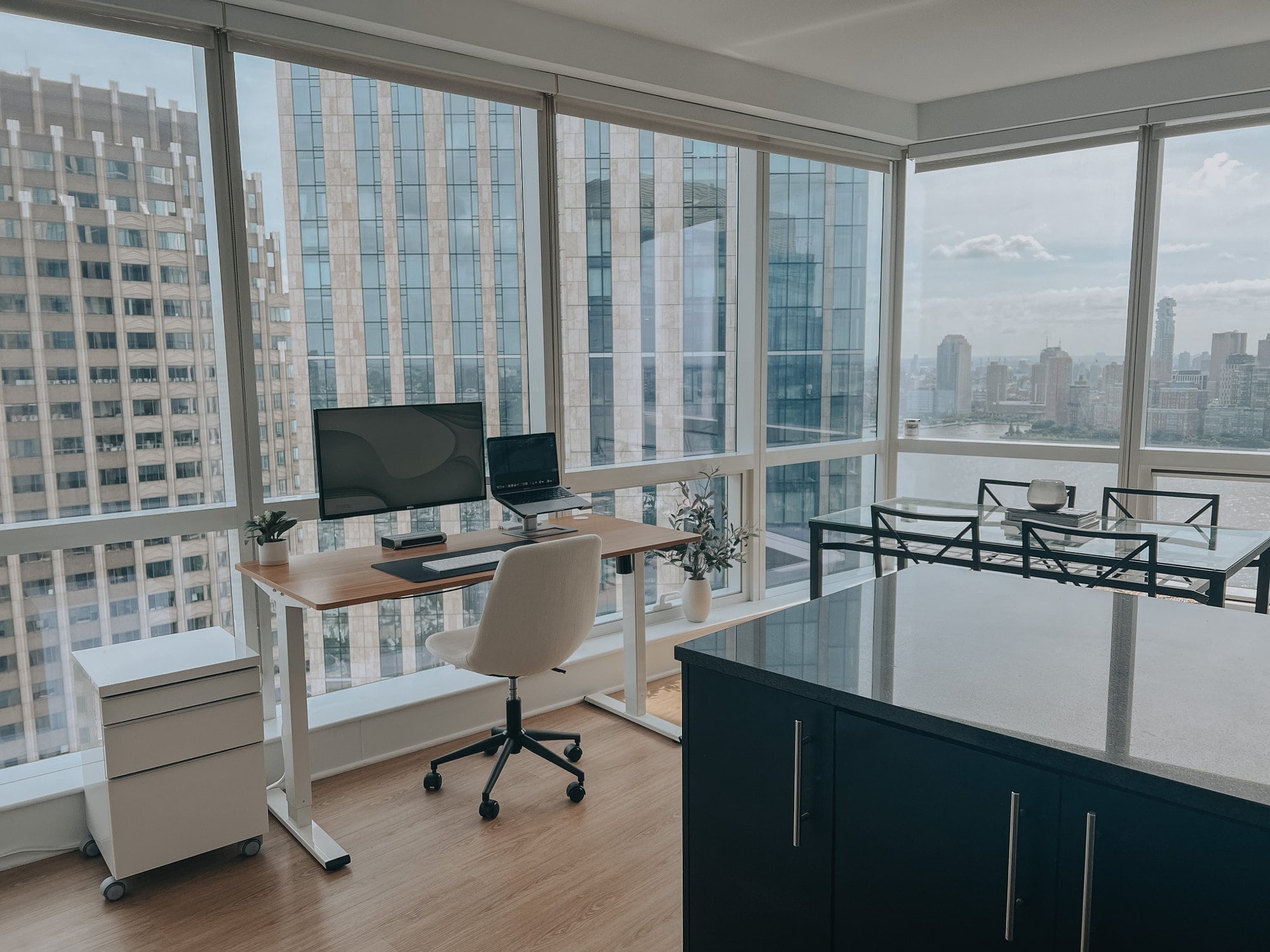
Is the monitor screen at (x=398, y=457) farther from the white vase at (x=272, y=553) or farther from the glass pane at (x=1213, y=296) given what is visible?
the glass pane at (x=1213, y=296)

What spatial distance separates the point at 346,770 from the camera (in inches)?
128

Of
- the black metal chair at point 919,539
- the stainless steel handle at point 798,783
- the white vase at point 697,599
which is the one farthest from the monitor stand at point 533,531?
the stainless steel handle at point 798,783

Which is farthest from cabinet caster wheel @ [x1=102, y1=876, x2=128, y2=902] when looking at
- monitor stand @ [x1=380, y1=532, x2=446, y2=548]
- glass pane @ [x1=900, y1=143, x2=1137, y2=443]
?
glass pane @ [x1=900, y1=143, x2=1137, y2=443]

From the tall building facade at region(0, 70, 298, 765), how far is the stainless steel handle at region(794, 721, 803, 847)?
2.38 m

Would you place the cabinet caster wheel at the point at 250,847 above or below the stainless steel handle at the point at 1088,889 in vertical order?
below

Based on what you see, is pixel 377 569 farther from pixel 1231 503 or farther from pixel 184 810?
pixel 1231 503

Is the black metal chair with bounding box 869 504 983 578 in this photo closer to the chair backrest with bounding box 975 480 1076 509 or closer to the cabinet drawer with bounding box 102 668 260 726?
the chair backrest with bounding box 975 480 1076 509

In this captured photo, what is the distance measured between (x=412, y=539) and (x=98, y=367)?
44.6 inches

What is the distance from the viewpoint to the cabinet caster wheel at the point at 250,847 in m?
2.70

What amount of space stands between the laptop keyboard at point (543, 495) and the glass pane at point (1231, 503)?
3.03 metres

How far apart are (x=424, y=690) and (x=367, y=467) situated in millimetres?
928

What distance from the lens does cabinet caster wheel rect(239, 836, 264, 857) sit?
8.86 ft

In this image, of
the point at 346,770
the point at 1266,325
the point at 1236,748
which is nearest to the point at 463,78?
the point at 346,770

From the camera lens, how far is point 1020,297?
4.96 m
